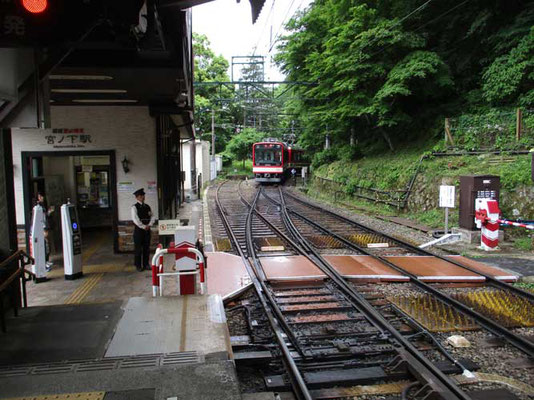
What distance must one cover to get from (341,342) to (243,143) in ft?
145

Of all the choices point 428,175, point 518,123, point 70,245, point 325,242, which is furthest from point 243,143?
point 70,245

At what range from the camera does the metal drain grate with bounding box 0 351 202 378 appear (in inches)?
132

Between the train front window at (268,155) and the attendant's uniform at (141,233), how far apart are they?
25541mm

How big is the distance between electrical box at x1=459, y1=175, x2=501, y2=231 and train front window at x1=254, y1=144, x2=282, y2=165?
2311 centimetres

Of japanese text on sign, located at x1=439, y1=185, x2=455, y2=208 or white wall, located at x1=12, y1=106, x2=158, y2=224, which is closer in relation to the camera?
white wall, located at x1=12, y1=106, x2=158, y2=224

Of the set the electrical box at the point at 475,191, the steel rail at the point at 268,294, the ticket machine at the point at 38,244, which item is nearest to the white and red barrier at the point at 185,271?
the steel rail at the point at 268,294

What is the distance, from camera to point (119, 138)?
920 centimetres

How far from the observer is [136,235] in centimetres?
793

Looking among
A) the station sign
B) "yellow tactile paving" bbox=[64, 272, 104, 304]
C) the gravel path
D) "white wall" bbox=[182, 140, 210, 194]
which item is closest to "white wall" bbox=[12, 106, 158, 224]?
"yellow tactile paving" bbox=[64, 272, 104, 304]

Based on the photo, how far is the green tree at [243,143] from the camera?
4809 centimetres

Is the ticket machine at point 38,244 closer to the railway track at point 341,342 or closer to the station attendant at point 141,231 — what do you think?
the station attendant at point 141,231

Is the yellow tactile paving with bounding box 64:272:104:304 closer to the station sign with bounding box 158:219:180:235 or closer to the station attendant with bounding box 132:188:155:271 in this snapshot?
the station attendant with bounding box 132:188:155:271

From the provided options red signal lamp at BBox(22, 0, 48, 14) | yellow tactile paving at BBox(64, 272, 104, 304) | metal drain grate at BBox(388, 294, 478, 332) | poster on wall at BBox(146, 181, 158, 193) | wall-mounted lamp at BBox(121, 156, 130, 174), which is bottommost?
metal drain grate at BBox(388, 294, 478, 332)

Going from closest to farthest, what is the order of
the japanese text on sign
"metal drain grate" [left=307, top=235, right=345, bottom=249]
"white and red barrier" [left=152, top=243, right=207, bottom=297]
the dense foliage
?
"white and red barrier" [left=152, top=243, right=207, bottom=297], "metal drain grate" [left=307, top=235, right=345, bottom=249], the japanese text on sign, the dense foliage
